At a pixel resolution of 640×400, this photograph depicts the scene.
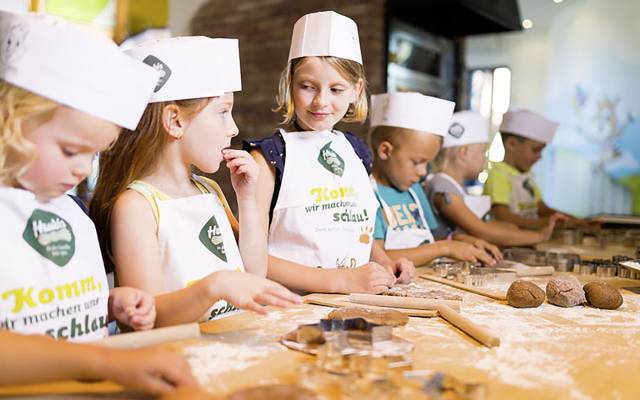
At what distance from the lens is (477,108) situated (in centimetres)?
641

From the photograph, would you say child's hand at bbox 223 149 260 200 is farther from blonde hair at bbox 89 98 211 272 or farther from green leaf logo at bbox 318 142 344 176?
green leaf logo at bbox 318 142 344 176

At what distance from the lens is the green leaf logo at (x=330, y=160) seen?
187cm

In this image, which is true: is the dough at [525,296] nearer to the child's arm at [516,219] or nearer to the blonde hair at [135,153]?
the blonde hair at [135,153]

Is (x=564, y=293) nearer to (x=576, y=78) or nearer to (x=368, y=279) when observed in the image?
(x=368, y=279)

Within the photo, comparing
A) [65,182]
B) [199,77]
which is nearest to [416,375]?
[65,182]

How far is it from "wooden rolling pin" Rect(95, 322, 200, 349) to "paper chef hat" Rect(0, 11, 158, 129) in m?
0.36

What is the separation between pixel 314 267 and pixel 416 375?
0.85 metres

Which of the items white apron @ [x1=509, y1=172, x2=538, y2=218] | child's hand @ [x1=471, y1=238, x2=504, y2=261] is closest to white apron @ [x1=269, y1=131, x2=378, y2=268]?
child's hand @ [x1=471, y1=238, x2=504, y2=261]

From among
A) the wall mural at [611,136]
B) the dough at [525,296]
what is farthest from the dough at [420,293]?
the wall mural at [611,136]

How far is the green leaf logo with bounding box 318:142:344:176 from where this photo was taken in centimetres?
187

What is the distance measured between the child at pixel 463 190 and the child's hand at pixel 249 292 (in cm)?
188

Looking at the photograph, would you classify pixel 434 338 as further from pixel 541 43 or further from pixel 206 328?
pixel 541 43

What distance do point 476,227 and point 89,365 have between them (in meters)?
2.22

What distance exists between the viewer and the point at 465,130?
315 cm
